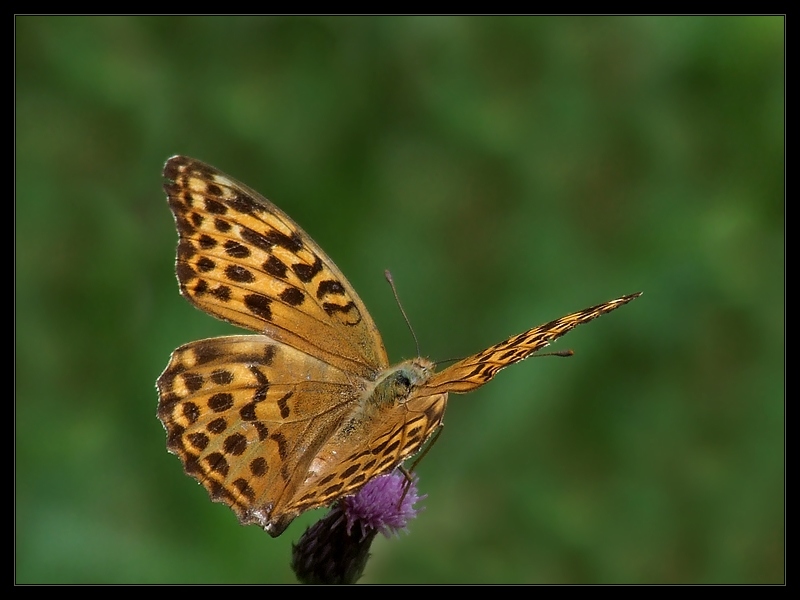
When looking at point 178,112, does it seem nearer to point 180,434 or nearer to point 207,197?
point 207,197

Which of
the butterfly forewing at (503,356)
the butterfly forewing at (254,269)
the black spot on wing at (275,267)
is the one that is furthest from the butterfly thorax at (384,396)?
the black spot on wing at (275,267)

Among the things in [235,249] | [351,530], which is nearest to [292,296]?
[235,249]

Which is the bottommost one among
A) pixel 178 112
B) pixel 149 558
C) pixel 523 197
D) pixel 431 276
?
pixel 149 558

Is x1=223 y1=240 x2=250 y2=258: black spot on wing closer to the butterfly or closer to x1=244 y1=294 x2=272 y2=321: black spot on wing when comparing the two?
the butterfly

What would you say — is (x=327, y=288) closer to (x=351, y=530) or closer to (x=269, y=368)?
(x=269, y=368)

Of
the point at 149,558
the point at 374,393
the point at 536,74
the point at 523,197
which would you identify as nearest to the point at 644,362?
the point at 523,197

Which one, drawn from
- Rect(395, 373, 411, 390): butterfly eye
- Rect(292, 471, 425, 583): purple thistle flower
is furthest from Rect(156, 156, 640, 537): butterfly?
Rect(292, 471, 425, 583): purple thistle flower

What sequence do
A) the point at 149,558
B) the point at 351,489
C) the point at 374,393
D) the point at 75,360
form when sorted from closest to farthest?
the point at 351,489
the point at 374,393
the point at 149,558
the point at 75,360
